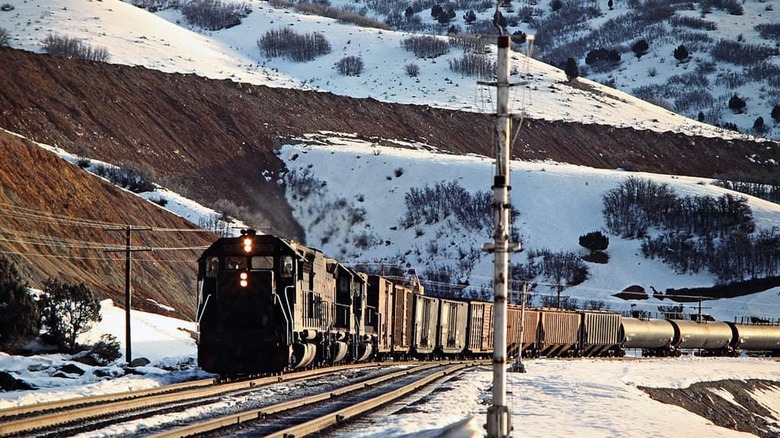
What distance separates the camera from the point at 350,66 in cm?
15538

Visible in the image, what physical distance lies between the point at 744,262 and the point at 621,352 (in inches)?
1402

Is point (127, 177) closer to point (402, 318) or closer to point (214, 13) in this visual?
point (402, 318)

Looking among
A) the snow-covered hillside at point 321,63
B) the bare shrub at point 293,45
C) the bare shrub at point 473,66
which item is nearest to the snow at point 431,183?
the snow-covered hillside at point 321,63

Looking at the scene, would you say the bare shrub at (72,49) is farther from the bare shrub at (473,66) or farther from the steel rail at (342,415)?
the steel rail at (342,415)

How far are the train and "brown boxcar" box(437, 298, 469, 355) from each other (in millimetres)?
59

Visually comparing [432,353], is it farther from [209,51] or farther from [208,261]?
[209,51]

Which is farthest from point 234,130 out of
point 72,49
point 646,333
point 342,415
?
point 342,415

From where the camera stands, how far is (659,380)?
39906 millimetres

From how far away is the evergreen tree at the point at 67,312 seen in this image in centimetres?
4231

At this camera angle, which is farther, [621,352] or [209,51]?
[209,51]

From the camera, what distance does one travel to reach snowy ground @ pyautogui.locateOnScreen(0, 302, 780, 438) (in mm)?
19156

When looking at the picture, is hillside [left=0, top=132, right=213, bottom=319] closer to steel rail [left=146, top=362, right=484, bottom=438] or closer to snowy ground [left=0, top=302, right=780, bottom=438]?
snowy ground [left=0, top=302, right=780, bottom=438]

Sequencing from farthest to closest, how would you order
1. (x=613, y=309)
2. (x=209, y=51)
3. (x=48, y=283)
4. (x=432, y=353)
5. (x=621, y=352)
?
(x=209, y=51), (x=613, y=309), (x=621, y=352), (x=432, y=353), (x=48, y=283)

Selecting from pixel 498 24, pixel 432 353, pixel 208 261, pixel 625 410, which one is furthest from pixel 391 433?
pixel 432 353
